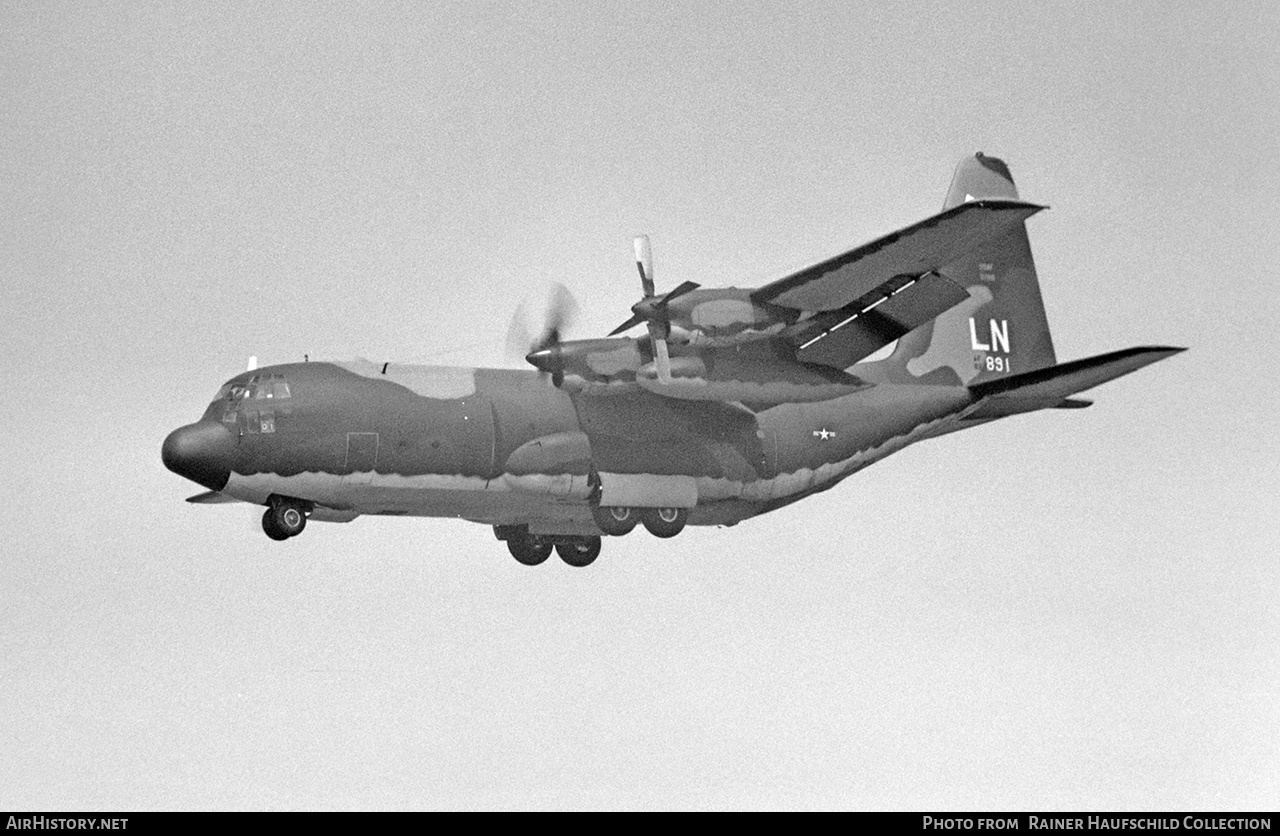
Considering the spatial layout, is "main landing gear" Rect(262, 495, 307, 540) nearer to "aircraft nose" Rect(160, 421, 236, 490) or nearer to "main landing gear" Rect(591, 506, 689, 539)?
"aircraft nose" Rect(160, 421, 236, 490)

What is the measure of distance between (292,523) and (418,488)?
69.0 inches

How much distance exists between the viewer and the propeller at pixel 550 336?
30750 mm

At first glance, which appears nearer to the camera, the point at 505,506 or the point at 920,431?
the point at 505,506

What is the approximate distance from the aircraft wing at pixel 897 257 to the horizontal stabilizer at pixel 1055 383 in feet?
10.1

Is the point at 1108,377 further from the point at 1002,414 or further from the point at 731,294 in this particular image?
the point at 731,294

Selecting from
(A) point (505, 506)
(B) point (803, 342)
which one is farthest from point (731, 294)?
(A) point (505, 506)

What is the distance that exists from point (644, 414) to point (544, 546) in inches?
114

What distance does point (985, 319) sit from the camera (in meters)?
35.7

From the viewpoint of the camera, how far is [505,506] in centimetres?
3119

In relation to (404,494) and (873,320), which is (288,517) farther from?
(873,320)

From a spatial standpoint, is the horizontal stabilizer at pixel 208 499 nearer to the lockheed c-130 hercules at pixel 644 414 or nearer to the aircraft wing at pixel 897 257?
the lockheed c-130 hercules at pixel 644 414
